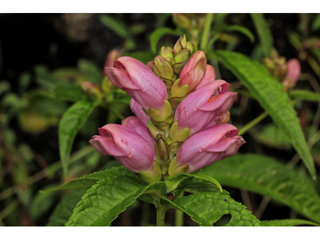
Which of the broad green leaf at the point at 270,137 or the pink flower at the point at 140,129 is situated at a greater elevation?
the pink flower at the point at 140,129

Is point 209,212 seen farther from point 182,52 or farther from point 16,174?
point 16,174

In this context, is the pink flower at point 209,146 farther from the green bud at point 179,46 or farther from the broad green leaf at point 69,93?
the broad green leaf at point 69,93

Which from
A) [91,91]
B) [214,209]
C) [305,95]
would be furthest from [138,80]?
[305,95]

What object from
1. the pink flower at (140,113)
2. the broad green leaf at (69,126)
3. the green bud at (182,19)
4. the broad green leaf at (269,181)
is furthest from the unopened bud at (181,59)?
the green bud at (182,19)

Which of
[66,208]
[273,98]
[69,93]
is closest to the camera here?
[273,98]

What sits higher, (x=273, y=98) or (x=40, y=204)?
(x=273, y=98)

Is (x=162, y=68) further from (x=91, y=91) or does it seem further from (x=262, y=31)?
(x=262, y=31)
